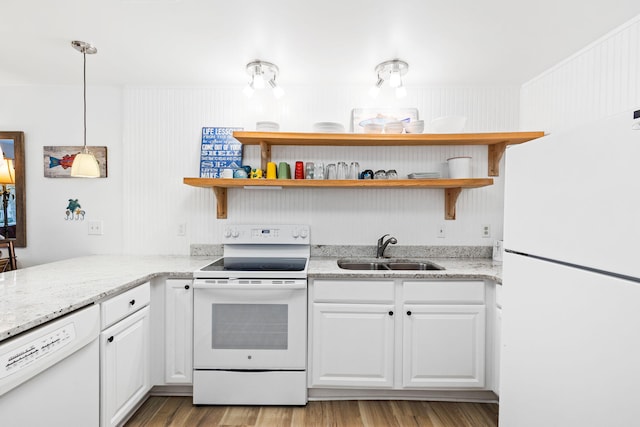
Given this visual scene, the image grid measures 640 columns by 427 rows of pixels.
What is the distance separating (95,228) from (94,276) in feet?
3.29

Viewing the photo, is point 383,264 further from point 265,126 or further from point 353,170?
point 265,126

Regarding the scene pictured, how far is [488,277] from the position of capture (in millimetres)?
1861

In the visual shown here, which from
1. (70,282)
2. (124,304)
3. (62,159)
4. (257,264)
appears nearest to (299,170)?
(257,264)

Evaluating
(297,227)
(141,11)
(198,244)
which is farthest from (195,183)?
(141,11)

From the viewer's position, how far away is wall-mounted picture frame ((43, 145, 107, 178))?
2.46 m

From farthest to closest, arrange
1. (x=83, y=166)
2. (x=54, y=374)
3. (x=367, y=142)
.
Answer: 1. (x=367, y=142)
2. (x=83, y=166)
3. (x=54, y=374)

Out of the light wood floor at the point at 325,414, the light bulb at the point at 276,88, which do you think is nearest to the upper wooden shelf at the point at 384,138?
the light bulb at the point at 276,88

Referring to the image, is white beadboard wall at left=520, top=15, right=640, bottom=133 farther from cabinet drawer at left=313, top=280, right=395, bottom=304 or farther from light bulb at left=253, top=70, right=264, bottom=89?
light bulb at left=253, top=70, right=264, bottom=89

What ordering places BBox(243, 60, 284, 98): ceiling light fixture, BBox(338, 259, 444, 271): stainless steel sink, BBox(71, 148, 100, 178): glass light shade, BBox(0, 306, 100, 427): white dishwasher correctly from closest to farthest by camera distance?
1. BBox(0, 306, 100, 427): white dishwasher
2. BBox(71, 148, 100, 178): glass light shade
3. BBox(243, 60, 284, 98): ceiling light fixture
4. BBox(338, 259, 444, 271): stainless steel sink

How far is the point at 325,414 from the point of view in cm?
182

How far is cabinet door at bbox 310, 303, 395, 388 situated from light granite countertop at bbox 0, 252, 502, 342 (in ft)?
0.77

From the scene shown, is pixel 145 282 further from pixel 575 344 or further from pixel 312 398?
pixel 575 344

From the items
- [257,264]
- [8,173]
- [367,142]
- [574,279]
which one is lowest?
[257,264]

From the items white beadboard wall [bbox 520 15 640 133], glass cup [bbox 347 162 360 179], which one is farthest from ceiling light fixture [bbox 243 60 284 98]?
white beadboard wall [bbox 520 15 640 133]
